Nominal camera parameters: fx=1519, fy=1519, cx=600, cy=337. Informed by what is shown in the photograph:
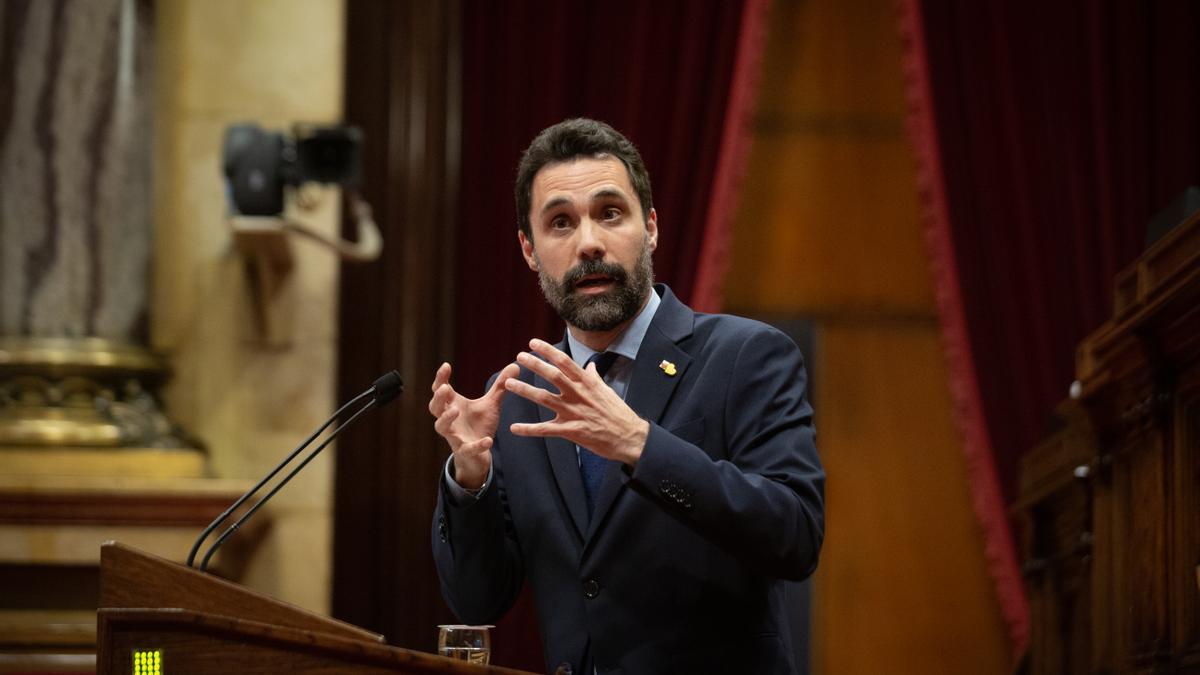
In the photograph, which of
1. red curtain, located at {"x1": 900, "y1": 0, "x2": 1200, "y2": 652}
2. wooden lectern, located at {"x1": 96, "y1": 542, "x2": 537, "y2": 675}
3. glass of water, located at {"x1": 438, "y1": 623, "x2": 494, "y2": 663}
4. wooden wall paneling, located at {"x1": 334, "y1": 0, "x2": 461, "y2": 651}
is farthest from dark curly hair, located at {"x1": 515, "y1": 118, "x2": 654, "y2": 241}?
red curtain, located at {"x1": 900, "y1": 0, "x2": 1200, "y2": 652}

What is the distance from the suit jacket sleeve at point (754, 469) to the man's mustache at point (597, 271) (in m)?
0.19

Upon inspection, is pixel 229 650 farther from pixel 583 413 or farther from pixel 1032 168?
pixel 1032 168

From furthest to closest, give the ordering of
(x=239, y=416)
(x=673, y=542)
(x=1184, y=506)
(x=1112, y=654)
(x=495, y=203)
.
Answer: (x=495, y=203)
(x=239, y=416)
(x=1112, y=654)
(x=1184, y=506)
(x=673, y=542)

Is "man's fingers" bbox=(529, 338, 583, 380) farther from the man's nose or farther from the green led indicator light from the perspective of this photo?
the green led indicator light

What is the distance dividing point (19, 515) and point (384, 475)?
1.11 meters

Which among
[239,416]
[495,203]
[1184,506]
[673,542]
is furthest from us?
[495,203]

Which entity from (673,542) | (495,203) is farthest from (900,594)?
(673,542)

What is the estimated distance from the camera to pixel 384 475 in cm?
479

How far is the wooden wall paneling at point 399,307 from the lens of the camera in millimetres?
4777

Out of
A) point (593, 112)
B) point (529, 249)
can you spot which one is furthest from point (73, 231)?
point (529, 249)

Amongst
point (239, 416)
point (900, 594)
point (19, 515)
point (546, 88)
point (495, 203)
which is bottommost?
point (900, 594)

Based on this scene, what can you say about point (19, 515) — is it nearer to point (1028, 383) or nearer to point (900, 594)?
point (900, 594)

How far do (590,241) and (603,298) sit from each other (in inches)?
3.4

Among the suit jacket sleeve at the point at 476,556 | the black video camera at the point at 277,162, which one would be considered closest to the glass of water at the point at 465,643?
the suit jacket sleeve at the point at 476,556
